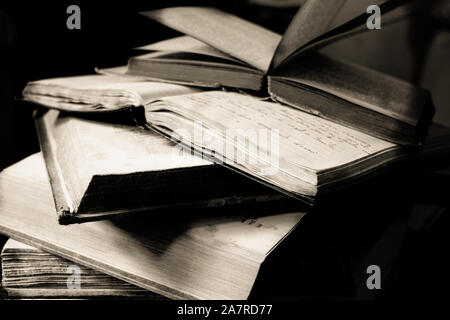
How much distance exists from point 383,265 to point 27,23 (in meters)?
0.73

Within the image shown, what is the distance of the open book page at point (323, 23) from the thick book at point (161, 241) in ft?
0.77

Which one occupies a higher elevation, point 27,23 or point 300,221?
point 27,23

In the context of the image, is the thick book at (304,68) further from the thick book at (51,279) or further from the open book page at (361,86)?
the thick book at (51,279)

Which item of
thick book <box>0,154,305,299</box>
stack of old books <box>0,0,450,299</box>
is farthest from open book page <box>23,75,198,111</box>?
thick book <box>0,154,305,299</box>

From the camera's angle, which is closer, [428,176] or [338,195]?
[338,195]

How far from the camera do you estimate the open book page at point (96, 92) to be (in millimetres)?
617

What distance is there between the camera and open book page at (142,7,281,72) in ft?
2.36

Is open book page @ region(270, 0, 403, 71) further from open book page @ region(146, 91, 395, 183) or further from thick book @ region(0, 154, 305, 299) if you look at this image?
thick book @ region(0, 154, 305, 299)

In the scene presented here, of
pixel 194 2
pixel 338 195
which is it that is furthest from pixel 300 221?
pixel 194 2

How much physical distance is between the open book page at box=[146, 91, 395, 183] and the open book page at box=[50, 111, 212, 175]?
0.03 m

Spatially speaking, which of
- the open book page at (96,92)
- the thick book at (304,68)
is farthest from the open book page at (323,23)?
the open book page at (96,92)
